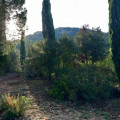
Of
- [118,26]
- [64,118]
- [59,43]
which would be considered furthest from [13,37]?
[64,118]

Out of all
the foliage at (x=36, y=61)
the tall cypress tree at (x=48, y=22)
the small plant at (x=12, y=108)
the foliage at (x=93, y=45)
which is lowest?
the small plant at (x=12, y=108)

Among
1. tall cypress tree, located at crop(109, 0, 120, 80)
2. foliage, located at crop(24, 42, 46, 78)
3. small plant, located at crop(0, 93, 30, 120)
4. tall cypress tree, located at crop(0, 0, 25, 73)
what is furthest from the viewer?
tall cypress tree, located at crop(0, 0, 25, 73)

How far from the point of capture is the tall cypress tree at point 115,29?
7449 mm

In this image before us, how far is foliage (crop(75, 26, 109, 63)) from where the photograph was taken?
15945 millimetres

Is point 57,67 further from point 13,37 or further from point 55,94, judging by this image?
point 13,37

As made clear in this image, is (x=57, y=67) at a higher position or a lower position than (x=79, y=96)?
higher

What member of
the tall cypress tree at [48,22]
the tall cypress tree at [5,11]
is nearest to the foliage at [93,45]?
the tall cypress tree at [48,22]

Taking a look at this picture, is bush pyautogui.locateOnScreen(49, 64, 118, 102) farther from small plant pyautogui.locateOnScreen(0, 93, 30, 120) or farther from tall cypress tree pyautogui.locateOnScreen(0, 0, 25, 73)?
tall cypress tree pyautogui.locateOnScreen(0, 0, 25, 73)

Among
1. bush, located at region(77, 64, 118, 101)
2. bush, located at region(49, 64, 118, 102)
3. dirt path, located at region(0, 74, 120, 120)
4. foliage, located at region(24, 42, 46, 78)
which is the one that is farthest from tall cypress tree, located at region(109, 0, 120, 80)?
foliage, located at region(24, 42, 46, 78)

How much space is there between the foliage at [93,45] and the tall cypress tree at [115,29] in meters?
7.66

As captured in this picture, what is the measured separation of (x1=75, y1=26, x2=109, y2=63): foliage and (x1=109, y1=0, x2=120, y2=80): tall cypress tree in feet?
25.1

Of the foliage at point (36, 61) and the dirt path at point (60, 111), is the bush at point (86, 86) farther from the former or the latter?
the foliage at point (36, 61)

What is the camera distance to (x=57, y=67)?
396 inches

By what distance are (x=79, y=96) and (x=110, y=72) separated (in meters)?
2.10
